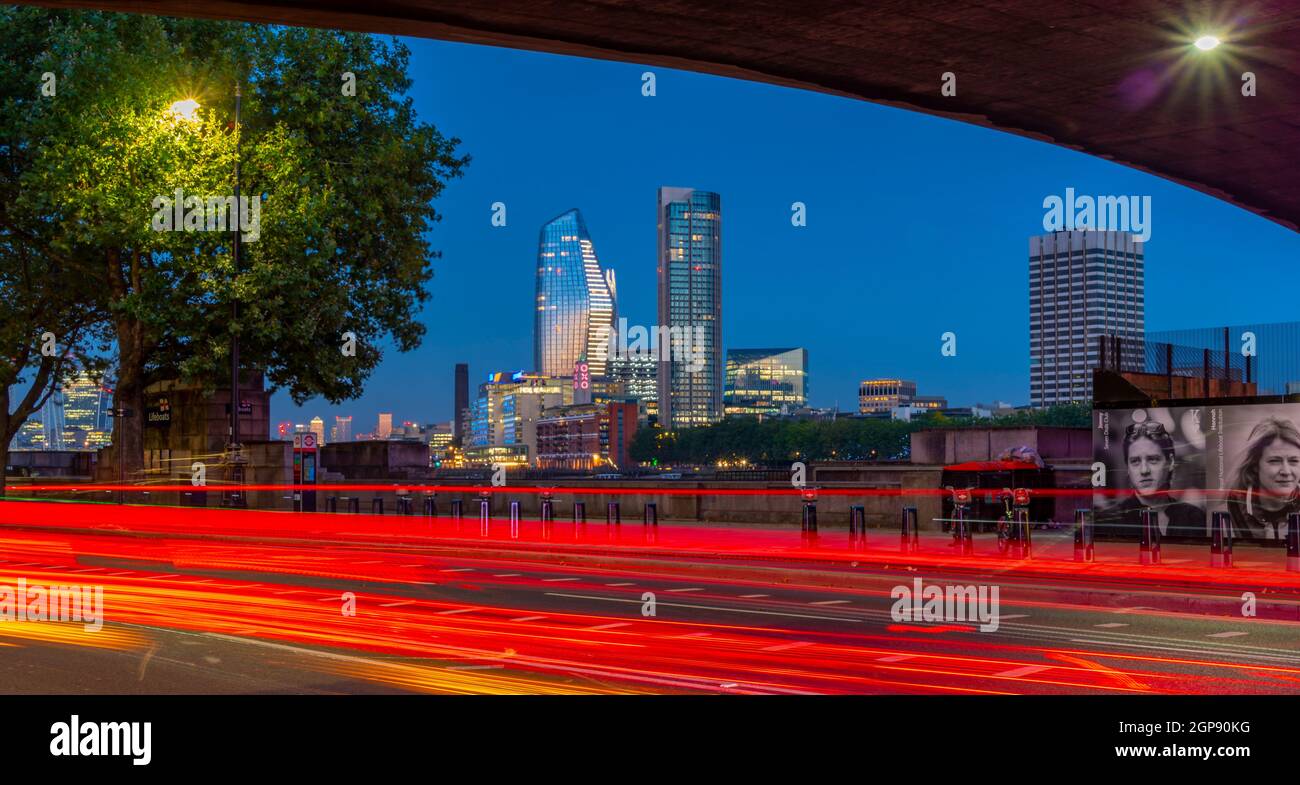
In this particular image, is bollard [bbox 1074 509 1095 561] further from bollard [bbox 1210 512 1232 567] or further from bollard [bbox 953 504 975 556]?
bollard [bbox 953 504 975 556]

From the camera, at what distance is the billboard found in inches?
814

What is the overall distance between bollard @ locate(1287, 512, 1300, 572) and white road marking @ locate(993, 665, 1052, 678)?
8.66m

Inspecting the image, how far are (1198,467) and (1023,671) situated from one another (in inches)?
509

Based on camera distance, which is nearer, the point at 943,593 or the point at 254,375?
the point at 943,593

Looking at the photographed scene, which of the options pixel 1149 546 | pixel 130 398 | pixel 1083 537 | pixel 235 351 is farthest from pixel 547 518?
pixel 130 398

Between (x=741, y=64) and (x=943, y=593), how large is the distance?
1266 cm

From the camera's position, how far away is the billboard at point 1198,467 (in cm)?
2069

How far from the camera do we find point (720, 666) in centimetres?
1052

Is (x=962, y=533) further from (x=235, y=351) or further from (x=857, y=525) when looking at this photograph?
(x=235, y=351)

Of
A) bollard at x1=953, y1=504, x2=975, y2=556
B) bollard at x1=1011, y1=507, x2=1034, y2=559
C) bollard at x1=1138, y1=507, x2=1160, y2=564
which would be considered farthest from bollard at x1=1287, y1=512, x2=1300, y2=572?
bollard at x1=953, y1=504, x2=975, y2=556
